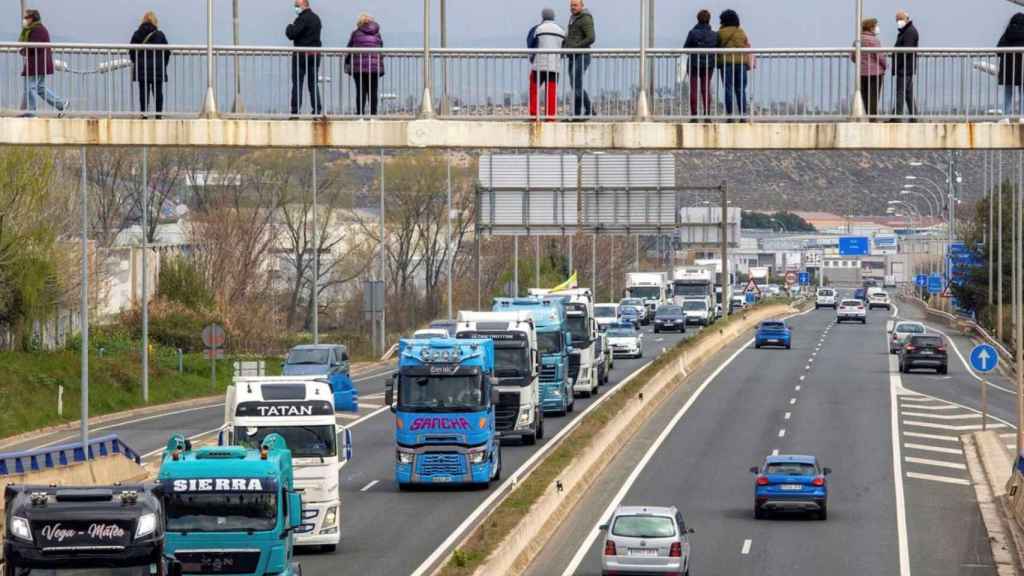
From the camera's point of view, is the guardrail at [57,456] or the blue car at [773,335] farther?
the blue car at [773,335]

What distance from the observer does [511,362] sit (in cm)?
4556

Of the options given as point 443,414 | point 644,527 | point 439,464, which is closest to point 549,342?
point 439,464

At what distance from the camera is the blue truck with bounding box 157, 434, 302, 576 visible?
2381cm

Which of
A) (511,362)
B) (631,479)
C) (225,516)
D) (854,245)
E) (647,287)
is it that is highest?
(854,245)

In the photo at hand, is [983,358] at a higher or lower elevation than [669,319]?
higher

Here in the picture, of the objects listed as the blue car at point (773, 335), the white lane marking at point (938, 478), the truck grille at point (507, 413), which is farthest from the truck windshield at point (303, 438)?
the blue car at point (773, 335)

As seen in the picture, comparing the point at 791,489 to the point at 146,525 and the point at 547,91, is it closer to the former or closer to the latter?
the point at 547,91

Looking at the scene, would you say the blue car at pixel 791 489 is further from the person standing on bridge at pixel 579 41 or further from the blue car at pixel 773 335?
the blue car at pixel 773 335

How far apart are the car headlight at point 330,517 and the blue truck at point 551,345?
897 inches

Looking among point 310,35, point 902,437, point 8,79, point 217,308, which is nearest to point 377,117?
point 310,35

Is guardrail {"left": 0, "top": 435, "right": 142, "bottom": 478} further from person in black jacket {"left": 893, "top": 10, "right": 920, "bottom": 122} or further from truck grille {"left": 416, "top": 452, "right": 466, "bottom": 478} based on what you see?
person in black jacket {"left": 893, "top": 10, "right": 920, "bottom": 122}

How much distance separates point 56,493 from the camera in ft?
64.5

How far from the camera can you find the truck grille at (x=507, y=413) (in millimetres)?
46062

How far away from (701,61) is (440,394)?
35.7 ft
